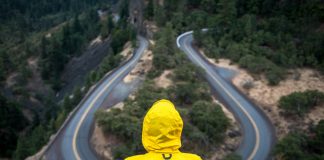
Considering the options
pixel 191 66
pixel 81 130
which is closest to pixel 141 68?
pixel 191 66

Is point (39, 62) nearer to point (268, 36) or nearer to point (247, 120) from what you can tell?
point (268, 36)

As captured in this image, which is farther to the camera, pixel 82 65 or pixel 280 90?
pixel 82 65

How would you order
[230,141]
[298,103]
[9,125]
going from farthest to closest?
[9,125] → [298,103] → [230,141]

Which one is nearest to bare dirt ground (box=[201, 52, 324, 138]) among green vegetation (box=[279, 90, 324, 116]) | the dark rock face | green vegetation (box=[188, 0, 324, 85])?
green vegetation (box=[279, 90, 324, 116])

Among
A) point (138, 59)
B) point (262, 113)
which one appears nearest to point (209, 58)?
point (138, 59)

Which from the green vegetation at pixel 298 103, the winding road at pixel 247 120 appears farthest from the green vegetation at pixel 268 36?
the green vegetation at pixel 298 103

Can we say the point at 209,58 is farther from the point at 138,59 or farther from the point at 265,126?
the point at 265,126

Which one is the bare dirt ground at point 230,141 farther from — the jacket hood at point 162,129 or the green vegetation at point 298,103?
the jacket hood at point 162,129

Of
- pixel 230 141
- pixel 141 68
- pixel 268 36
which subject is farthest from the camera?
pixel 268 36
